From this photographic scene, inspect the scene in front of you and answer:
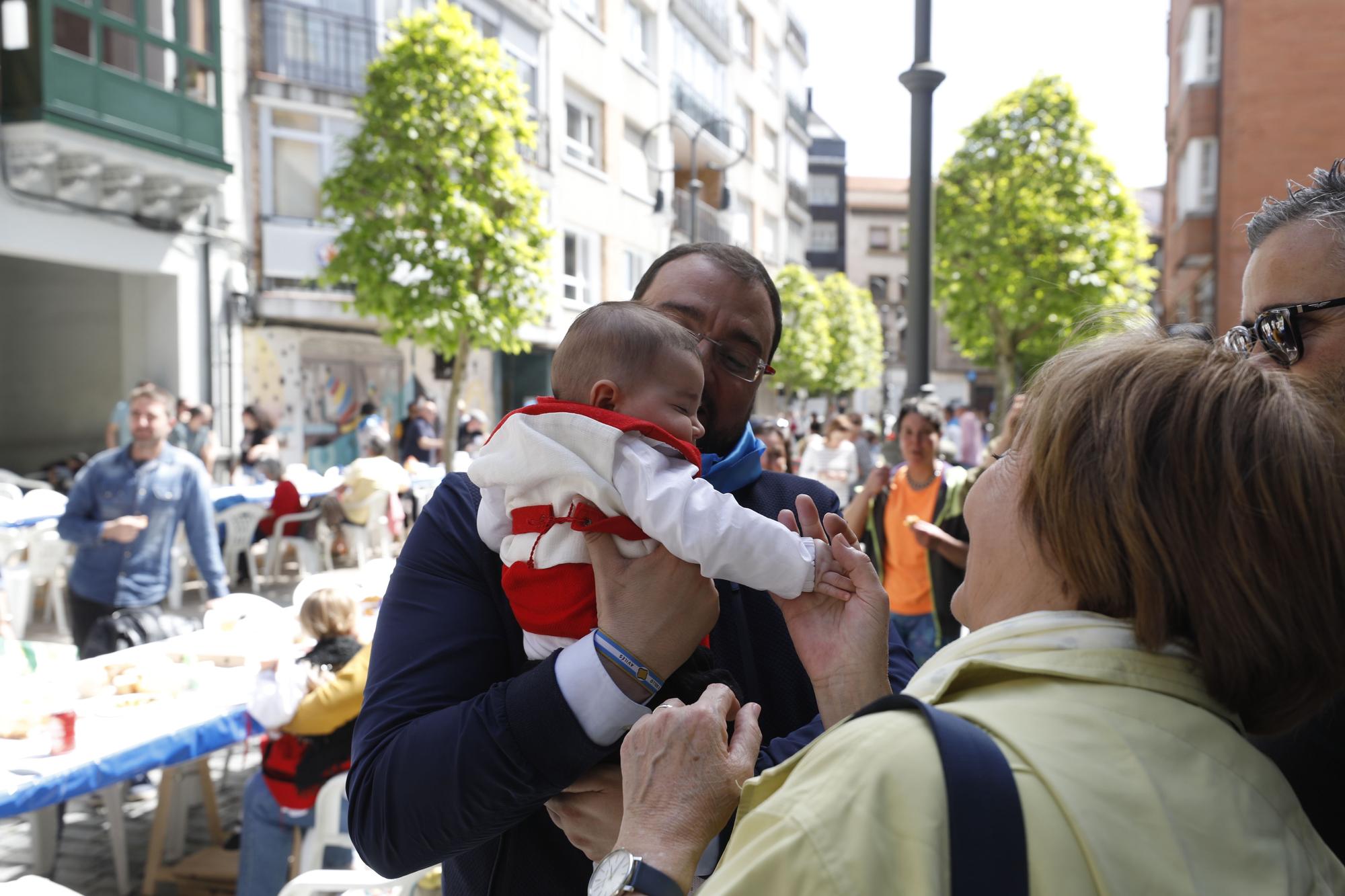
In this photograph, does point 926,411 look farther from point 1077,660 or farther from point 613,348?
point 1077,660

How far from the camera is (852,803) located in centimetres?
92

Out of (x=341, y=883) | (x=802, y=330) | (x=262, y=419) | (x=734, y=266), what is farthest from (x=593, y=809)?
(x=802, y=330)

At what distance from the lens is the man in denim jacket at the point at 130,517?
606 cm

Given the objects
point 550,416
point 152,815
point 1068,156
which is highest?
point 1068,156

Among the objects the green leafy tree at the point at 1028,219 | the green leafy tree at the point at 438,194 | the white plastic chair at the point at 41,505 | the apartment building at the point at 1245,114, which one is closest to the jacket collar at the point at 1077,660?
the white plastic chair at the point at 41,505

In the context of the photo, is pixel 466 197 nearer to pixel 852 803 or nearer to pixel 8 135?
pixel 8 135

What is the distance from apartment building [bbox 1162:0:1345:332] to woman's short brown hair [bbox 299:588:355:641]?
66.7 feet

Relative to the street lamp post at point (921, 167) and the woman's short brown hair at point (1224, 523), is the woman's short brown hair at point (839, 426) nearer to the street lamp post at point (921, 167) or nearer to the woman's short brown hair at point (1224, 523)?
the street lamp post at point (921, 167)

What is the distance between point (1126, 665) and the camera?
1041 millimetres

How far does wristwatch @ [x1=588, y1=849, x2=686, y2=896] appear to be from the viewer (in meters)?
1.22

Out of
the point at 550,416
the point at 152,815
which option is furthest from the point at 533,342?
the point at 550,416

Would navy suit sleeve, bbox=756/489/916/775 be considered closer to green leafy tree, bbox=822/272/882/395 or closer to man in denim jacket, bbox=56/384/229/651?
man in denim jacket, bbox=56/384/229/651

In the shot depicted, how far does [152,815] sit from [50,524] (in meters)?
5.38

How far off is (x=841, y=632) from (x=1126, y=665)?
65cm
